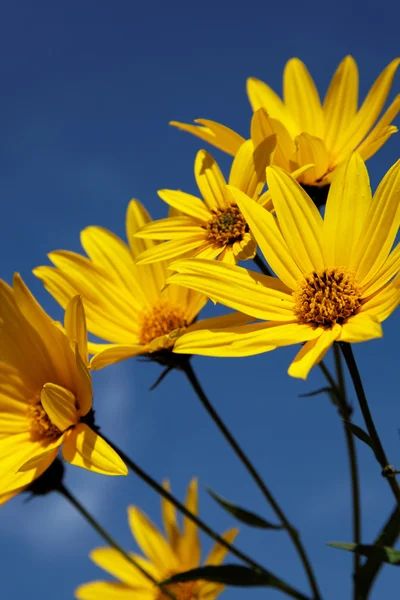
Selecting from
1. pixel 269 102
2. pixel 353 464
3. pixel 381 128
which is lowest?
pixel 353 464

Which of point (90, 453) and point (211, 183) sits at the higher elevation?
point (211, 183)

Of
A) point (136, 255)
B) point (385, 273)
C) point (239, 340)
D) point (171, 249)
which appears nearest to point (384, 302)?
point (385, 273)

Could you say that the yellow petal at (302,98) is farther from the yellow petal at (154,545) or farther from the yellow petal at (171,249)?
the yellow petal at (154,545)

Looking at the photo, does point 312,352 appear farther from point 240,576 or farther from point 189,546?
point 189,546

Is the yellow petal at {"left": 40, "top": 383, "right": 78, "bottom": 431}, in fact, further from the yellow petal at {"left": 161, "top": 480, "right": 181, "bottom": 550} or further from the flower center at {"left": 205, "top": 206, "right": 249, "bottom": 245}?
the yellow petal at {"left": 161, "top": 480, "right": 181, "bottom": 550}

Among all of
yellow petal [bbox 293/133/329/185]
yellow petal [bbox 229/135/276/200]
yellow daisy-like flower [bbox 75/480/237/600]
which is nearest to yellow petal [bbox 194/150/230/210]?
yellow petal [bbox 229/135/276/200]

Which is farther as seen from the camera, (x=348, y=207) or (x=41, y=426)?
(x=41, y=426)

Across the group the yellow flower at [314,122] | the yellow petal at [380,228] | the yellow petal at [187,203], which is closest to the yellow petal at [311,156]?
the yellow flower at [314,122]
